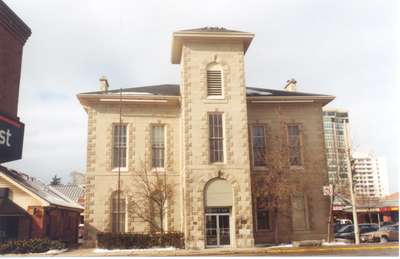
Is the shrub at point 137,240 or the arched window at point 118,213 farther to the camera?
the arched window at point 118,213

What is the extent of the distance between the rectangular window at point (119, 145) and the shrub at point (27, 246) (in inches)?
280

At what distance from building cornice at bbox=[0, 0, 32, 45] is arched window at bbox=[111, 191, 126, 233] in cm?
2311

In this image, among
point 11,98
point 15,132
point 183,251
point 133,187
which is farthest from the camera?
point 133,187

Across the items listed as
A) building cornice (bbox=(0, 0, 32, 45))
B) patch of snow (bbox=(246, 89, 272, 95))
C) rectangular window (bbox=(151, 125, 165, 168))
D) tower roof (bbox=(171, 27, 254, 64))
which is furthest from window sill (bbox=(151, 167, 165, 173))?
building cornice (bbox=(0, 0, 32, 45))

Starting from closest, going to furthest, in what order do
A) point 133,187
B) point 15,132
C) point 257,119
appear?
1. point 15,132
2. point 133,187
3. point 257,119

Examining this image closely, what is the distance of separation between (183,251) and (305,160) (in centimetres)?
1207

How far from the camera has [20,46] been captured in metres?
7.13

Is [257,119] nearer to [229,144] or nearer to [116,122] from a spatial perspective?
[229,144]

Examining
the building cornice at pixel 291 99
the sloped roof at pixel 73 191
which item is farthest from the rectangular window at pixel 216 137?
the sloped roof at pixel 73 191

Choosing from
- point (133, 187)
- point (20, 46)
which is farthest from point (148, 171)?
point (20, 46)

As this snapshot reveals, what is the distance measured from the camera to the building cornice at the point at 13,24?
6.35 m

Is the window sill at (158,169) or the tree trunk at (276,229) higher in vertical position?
the window sill at (158,169)

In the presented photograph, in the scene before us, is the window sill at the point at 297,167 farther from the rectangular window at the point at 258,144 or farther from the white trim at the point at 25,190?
the white trim at the point at 25,190

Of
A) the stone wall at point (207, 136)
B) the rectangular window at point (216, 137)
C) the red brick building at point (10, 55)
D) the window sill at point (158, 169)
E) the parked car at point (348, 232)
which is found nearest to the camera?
the red brick building at point (10, 55)
